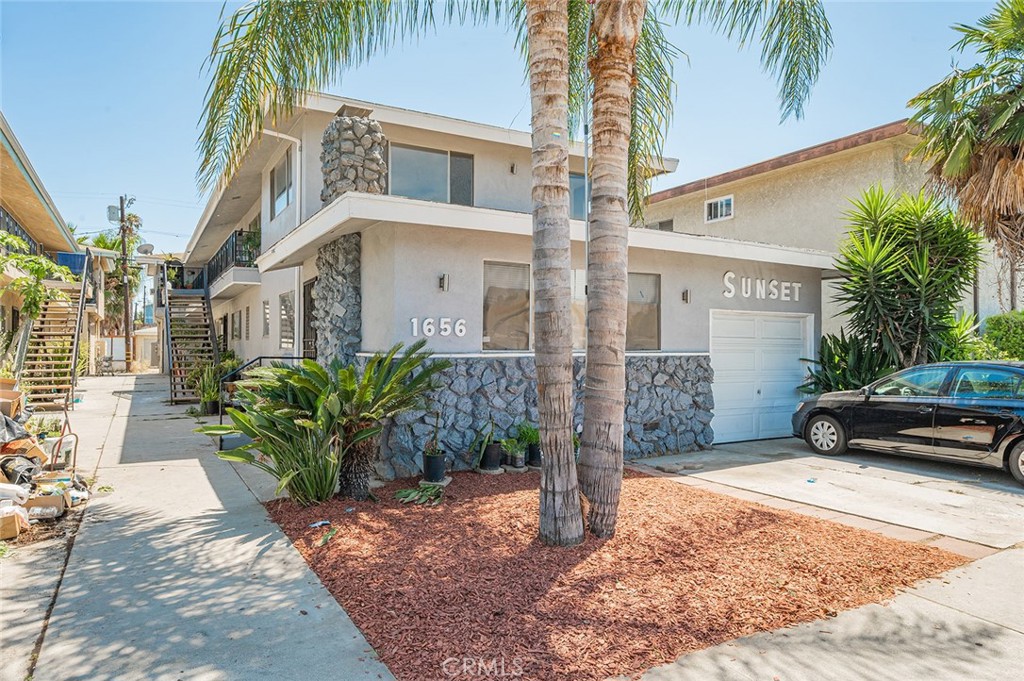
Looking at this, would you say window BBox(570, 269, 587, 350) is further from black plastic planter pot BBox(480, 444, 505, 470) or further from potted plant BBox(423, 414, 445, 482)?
potted plant BBox(423, 414, 445, 482)

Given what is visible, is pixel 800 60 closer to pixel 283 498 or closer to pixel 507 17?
pixel 507 17

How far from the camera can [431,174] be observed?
12.1 meters

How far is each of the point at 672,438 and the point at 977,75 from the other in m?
7.51

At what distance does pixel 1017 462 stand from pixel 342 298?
9131 mm

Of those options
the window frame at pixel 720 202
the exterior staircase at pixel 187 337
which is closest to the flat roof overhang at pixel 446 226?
the window frame at pixel 720 202

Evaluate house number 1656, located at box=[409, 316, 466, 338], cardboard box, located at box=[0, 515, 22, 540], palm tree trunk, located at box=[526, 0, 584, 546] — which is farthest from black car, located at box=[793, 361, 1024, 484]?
cardboard box, located at box=[0, 515, 22, 540]

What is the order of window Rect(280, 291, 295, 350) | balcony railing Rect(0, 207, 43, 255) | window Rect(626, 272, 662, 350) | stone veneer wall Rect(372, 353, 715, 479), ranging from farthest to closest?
1. balcony railing Rect(0, 207, 43, 255)
2. window Rect(280, 291, 295, 350)
3. window Rect(626, 272, 662, 350)
4. stone veneer wall Rect(372, 353, 715, 479)

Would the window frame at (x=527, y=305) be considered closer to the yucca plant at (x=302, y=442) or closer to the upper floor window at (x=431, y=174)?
the yucca plant at (x=302, y=442)

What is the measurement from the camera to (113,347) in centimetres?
3612

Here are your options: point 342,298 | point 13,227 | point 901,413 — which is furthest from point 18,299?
point 901,413

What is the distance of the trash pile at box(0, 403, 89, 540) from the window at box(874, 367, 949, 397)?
10436mm

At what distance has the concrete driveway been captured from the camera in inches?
235

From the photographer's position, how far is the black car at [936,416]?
7871 millimetres

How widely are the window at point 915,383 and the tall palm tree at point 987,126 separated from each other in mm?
3063
